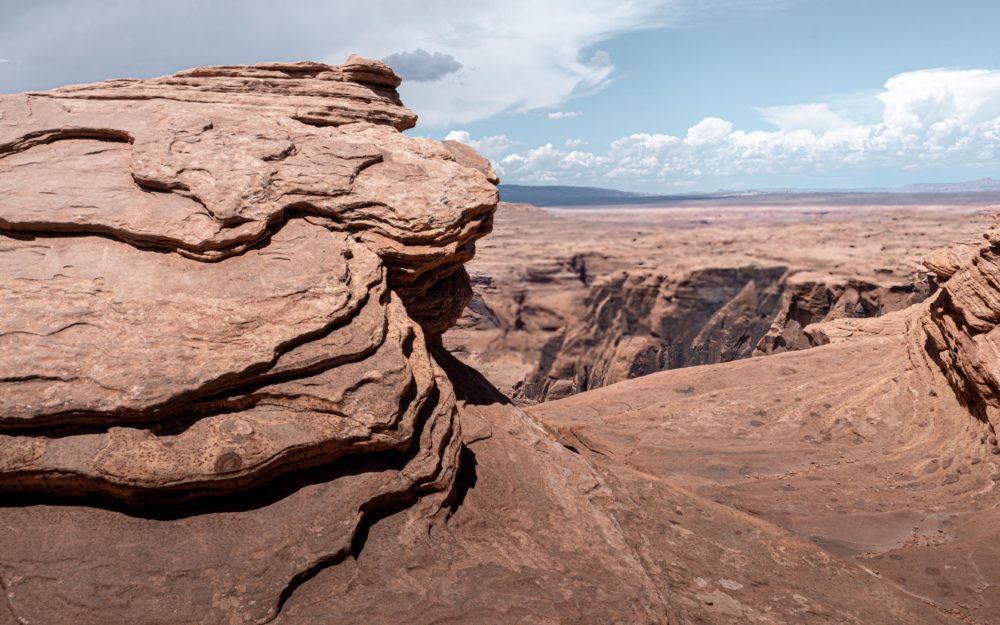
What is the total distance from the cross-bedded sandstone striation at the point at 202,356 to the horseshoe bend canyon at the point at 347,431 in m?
0.02

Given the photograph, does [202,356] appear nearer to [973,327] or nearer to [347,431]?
[347,431]

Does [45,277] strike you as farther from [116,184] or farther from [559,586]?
[559,586]

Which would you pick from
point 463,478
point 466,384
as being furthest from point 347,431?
point 466,384

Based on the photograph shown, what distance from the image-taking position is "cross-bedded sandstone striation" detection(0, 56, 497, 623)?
16.9 ft

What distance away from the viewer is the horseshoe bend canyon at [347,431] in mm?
5230

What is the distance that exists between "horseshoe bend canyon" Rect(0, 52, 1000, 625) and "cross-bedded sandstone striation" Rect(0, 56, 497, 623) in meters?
0.02

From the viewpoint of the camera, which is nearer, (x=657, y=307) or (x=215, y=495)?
(x=215, y=495)

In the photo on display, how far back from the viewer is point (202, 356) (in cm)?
561

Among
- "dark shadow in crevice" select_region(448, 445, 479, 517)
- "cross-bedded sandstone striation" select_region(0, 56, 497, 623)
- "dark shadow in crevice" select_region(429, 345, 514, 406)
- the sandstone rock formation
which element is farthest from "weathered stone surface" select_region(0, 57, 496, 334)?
the sandstone rock formation

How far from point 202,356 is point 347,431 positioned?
130 centimetres

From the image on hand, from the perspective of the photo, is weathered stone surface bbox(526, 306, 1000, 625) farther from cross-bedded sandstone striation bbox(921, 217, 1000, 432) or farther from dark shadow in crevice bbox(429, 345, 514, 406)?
dark shadow in crevice bbox(429, 345, 514, 406)

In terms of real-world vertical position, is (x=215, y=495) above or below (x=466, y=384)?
above

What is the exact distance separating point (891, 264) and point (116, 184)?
3000 centimetres

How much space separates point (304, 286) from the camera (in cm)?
644
